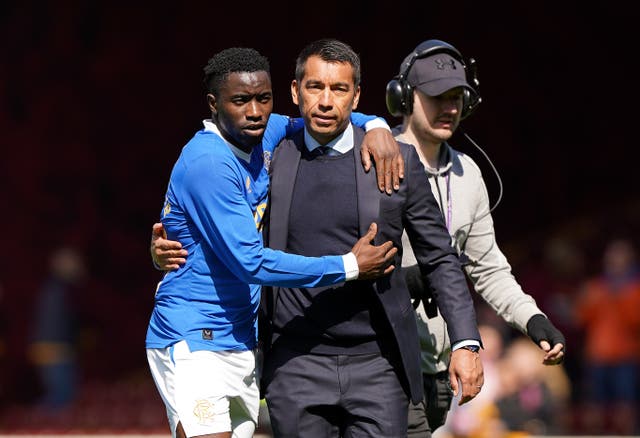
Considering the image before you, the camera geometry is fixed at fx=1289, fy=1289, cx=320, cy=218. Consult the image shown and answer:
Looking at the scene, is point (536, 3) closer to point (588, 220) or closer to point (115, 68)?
point (588, 220)

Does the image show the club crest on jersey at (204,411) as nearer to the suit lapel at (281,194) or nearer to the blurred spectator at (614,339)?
the suit lapel at (281,194)

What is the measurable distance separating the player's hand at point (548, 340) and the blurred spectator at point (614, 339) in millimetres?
5250

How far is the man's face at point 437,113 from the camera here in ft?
13.9

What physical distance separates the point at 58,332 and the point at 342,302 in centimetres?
718

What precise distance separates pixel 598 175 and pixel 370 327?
8687 millimetres

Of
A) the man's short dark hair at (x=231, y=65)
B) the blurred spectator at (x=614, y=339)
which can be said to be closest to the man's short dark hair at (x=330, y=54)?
the man's short dark hair at (x=231, y=65)

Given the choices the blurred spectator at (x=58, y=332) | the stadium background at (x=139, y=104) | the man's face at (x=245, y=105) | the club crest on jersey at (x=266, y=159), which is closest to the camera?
the man's face at (x=245, y=105)

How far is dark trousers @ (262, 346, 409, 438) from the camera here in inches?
144

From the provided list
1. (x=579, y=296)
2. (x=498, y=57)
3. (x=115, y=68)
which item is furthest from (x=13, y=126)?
(x=579, y=296)

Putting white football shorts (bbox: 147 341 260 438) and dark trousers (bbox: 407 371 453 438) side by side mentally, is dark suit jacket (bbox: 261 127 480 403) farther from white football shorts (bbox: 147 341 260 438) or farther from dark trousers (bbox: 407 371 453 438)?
dark trousers (bbox: 407 371 453 438)

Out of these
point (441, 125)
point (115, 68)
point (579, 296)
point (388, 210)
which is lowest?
point (579, 296)

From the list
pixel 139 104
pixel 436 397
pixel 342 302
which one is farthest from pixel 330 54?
pixel 139 104

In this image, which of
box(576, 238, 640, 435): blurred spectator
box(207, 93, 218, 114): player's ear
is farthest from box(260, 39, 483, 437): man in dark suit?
box(576, 238, 640, 435): blurred spectator

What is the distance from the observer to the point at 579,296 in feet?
32.3
